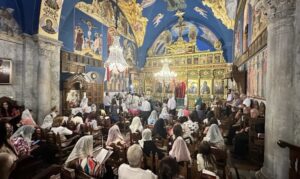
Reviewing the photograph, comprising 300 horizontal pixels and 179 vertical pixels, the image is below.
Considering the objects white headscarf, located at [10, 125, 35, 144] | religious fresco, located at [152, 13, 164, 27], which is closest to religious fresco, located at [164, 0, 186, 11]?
religious fresco, located at [152, 13, 164, 27]

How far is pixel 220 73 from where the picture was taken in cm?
1469

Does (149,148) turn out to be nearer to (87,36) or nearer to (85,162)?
(85,162)

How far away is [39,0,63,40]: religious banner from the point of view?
7.43m

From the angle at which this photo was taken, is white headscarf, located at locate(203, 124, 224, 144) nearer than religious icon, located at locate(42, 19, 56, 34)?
Yes

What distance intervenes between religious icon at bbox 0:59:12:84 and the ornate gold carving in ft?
34.0

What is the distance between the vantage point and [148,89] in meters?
17.9

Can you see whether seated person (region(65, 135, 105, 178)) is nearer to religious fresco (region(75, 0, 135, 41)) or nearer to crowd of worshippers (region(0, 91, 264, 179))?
crowd of worshippers (region(0, 91, 264, 179))

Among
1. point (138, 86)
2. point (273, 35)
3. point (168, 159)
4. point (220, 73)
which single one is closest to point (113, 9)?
point (138, 86)

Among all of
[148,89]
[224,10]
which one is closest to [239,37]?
[224,10]

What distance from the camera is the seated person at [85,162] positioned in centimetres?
254

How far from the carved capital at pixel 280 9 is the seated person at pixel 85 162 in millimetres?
4037

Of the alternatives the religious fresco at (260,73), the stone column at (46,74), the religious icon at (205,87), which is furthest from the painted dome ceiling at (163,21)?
the religious fresco at (260,73)

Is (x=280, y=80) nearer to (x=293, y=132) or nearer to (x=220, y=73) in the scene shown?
(x=293, y=132)

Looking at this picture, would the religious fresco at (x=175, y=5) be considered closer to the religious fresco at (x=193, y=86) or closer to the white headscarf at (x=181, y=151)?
the religious fresco at (x=193, y=86)
